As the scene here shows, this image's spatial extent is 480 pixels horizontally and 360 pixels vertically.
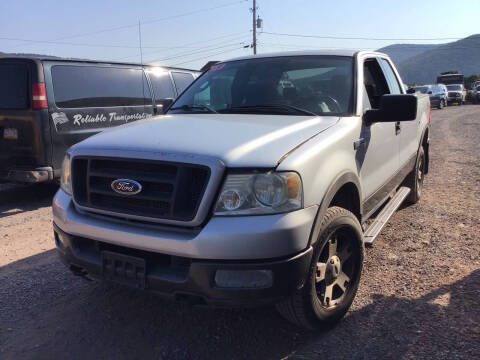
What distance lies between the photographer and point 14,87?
19.4ft

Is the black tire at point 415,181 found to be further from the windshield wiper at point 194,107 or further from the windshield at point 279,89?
the windshield wiper at point 194,107

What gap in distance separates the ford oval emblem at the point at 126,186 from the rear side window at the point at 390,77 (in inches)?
127

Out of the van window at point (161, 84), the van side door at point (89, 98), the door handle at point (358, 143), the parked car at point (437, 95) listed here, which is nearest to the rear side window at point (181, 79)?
the van window at point (161, 84)

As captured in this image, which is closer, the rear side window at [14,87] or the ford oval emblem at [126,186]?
the ford oval emblem at [126,186]

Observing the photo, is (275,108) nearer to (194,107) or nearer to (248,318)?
(194,107)

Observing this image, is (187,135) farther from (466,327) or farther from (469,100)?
(469,100)

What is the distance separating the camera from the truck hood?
2402mm

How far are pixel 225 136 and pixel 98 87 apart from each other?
4928 millimetres

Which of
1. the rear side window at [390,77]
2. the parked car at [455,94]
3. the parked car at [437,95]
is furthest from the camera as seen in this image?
the parked car at [455,94]

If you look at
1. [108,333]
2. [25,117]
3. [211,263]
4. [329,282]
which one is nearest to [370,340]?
[329,282]

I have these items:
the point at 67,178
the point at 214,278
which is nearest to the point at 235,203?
the point at 214,278

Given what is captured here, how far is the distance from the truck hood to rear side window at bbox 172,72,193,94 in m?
5.34

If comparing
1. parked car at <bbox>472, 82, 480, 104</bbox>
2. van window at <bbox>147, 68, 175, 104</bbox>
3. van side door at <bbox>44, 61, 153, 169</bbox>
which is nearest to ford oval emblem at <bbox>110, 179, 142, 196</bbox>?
van side door at <bbox>44, 61, 153, 169</bbox>

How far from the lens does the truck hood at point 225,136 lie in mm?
2402
